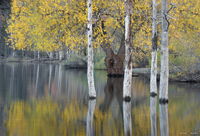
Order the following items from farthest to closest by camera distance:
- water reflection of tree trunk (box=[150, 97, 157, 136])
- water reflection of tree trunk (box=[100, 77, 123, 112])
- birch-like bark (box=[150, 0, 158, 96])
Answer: birch-like bark (box=[150, 0, 158, 96]) < water reflection of tree trunk (box=[100, 77, 123, 112]) < water reflection of tree trunk (box=[150, 97, 157, 136])

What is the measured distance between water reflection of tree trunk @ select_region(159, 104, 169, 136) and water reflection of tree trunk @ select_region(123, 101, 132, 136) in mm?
1161

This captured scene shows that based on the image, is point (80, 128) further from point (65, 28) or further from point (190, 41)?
point (190, 41)

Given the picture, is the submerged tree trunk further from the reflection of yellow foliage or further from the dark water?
the reflection of yellow foliage

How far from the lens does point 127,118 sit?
14.9 m

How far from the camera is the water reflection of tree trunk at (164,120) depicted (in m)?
12.2

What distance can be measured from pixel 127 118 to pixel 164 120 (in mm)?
1567

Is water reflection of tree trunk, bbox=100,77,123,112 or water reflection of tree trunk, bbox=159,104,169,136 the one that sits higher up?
water reflection of tree trunk, bbox=100,77,123,112

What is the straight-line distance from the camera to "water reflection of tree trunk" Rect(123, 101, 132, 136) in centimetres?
1245

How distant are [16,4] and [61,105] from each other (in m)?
9.26

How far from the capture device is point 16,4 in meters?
23.9

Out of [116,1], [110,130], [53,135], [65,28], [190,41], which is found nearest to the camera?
[53,135]

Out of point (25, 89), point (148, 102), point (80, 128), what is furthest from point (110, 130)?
point (25, 89)

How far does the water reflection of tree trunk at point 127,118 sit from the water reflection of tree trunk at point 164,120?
45.7 inches

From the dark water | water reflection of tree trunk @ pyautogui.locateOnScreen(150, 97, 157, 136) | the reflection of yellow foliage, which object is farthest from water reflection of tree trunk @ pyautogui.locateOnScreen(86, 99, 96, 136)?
water reflection of tree trunk @ pyautogui.locateOnScreen(150, 97, 157, 136)
